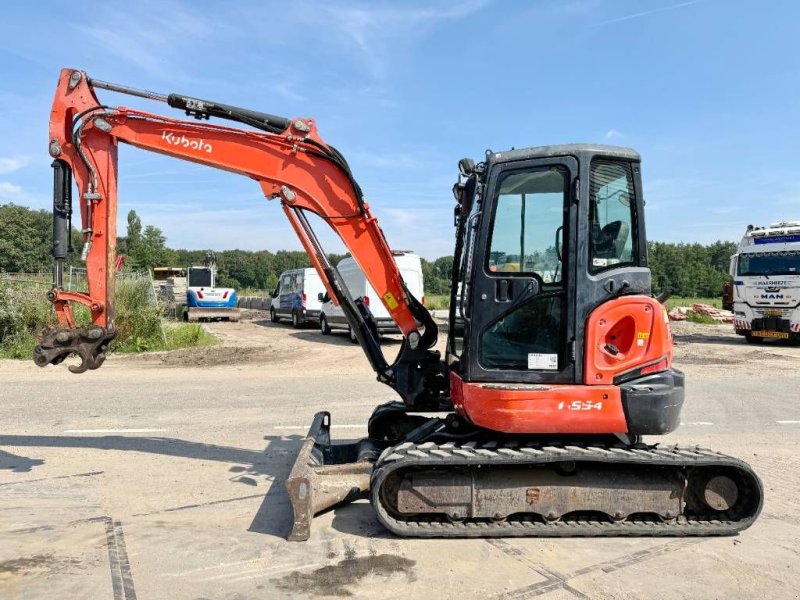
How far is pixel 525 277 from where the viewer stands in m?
4.92

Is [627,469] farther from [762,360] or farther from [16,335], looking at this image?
[16,335]

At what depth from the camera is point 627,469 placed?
475cm

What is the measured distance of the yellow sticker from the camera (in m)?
5.91

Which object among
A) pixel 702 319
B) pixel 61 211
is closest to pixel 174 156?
pixel 61 211

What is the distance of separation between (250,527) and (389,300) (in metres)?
2.24

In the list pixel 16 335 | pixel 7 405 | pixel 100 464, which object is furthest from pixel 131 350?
pixel 100 464

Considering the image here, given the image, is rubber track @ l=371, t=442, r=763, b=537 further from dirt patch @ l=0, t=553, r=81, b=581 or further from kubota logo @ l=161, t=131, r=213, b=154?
kubota logo @ l=161, t=131, r=213, b=154

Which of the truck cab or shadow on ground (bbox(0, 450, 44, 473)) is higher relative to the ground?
the truck cab

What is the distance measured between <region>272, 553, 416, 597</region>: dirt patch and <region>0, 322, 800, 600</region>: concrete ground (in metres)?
0.01

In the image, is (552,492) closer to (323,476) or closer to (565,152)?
(323,476)

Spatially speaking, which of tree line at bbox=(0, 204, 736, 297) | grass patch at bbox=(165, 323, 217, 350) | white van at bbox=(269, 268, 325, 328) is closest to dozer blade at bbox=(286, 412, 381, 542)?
grass patch at bbox=(165, 323, 217, 350)

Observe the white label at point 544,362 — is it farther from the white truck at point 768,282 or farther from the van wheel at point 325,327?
the van wheel at point 325,327

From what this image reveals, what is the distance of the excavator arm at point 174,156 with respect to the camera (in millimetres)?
5797

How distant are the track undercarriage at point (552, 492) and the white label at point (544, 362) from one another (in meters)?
0.59
